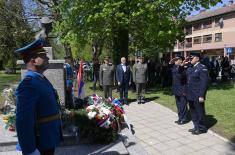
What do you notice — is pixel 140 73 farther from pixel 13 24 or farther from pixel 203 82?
pixel 13 24

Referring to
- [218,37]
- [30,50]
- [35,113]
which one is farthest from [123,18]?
[218,37]

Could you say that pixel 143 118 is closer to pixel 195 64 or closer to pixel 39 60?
pixel 195 64

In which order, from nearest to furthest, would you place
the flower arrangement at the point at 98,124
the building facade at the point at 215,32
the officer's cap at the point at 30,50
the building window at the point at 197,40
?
the officer's cap at the point at 30,50 → the flower arrangement at the point at 98,124 → the building facade at the point at 215,32 → the building window at the point at 197,40

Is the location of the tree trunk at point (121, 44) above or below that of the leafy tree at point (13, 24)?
below

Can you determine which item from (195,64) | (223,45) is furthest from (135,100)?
(223,45)

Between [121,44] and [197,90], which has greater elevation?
[121,44]

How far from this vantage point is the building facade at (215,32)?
5056 cm

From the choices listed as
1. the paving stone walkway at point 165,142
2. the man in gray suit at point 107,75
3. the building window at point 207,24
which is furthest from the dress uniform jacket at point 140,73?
the building window at point 207,24

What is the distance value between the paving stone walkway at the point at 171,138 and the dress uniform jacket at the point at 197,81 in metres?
0.97

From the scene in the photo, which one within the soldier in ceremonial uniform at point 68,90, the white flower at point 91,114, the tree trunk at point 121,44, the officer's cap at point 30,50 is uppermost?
the tree trunk at point 121,44

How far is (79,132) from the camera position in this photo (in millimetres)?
6660

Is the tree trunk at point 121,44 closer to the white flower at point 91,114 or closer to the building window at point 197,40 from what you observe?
the white flower at point 91,114

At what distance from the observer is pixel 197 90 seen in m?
7.89

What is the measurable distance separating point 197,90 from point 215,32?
→ 163ft
